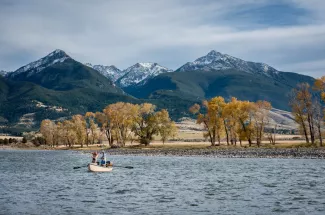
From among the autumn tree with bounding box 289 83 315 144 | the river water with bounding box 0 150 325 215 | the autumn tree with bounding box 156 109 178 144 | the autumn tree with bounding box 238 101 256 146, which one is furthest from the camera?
the autumn tree with bounding box 156 109 178 144

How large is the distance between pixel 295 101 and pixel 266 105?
1073cm

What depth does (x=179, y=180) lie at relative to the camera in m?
54.7

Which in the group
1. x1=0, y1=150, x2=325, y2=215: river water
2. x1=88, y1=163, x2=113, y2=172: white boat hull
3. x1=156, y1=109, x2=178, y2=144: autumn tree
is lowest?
x1=0, y1=150, x2=325, y2=215: river water

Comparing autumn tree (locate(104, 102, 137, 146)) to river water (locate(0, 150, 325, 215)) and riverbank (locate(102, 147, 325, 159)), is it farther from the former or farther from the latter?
river water (locate(0, 150, 325, 215))

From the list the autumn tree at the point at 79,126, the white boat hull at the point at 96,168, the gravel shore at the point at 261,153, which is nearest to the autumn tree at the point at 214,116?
the gravel shore at the point at 261,153

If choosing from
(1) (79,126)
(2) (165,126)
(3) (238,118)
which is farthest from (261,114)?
(1) (79,126)

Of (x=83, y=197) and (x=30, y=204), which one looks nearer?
(x=30, y=204)

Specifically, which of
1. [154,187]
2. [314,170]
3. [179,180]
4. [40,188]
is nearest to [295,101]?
[314,170]

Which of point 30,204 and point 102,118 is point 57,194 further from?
point 102,118

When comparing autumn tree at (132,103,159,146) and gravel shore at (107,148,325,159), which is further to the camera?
autumn tree at (132,103,159,146)

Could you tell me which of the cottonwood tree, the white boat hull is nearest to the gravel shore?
the cottonwood tree

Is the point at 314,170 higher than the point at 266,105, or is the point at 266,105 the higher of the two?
the point at 266,105

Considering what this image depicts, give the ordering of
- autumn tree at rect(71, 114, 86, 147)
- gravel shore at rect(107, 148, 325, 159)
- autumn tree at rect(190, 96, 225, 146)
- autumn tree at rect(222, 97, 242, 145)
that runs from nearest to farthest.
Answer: gravel shore at rect(107, 148, 325, 159) → autumn tree at rect(222, 97, 242, 145) → autumn tree at rect(190, 96, 225, 146) → autumn tree at rect(71, 114, 86, 147)

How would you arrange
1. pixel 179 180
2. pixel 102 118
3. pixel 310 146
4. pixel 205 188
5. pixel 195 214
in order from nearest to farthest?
pixel 195 214
pixel 205 188
pixel 179 180
pixel 310 146
pixel 102 118
